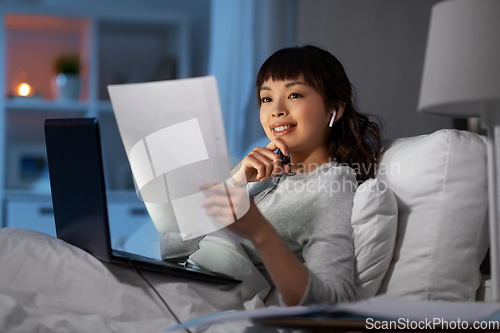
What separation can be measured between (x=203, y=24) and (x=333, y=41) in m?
1.11

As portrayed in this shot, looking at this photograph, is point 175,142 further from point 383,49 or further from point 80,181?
point 383,49

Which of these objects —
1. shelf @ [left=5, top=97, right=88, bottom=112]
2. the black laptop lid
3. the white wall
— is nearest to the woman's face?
the black laptop lid

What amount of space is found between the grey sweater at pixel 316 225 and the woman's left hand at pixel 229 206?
15cm

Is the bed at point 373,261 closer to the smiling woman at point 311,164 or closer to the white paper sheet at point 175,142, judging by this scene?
the smiling woman at point 311,164

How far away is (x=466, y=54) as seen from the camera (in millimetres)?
729

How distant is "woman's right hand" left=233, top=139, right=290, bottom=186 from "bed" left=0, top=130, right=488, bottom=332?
19 centimetres

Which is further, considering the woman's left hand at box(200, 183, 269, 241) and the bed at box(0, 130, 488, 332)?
the bed at box(0, 130, 488, 332)

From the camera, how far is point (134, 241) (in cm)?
163

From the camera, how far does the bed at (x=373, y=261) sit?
818 millimetres

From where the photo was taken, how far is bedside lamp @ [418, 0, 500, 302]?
28.2 inches

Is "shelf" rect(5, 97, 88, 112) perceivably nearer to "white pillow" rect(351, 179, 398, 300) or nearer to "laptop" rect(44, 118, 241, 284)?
"laptop" rect(44, 118, 241, 284)

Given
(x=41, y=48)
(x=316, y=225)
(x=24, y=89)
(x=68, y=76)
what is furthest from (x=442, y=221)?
(x=41, y=48)

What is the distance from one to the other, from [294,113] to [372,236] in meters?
0.38

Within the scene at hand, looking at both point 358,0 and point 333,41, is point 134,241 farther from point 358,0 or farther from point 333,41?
point 358,0
